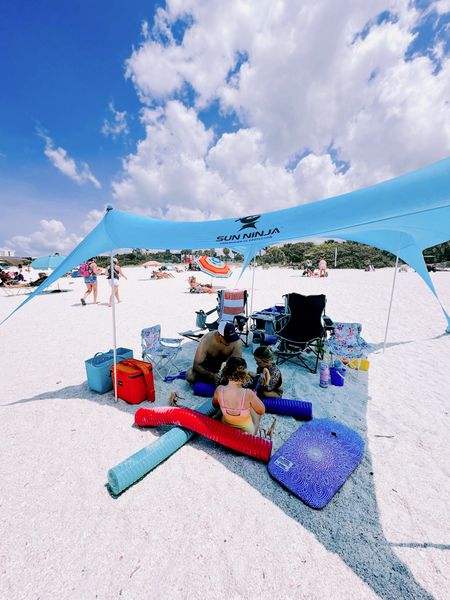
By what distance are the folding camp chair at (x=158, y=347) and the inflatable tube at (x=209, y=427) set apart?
1367mm

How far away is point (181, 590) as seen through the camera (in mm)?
1786

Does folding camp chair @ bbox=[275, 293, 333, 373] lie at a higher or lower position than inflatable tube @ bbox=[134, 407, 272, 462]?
higher

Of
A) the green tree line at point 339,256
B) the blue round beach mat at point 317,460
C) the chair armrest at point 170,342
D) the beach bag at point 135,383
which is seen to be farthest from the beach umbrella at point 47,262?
the green tree line at point 339,256

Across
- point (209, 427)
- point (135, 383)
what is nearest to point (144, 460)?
point (209, 427)

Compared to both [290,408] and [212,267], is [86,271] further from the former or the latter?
[290,408]

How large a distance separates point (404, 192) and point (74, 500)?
4202 millimetres

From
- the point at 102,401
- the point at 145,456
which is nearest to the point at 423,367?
the point at 145,456

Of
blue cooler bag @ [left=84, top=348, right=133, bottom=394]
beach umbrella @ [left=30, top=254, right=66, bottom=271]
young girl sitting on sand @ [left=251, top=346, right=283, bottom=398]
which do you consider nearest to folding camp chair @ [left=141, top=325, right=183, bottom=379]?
blue cooler bag @ [left=84, top=348, right=133, bottom=394]

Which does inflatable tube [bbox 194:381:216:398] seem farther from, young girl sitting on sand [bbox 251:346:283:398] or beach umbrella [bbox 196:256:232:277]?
beach umbrella [bbox 196:256:232:277]

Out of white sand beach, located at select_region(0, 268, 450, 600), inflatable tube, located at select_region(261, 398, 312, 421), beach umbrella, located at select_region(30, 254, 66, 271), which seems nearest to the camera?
white sand beach, located at select_region(0, 268, 450, 600)

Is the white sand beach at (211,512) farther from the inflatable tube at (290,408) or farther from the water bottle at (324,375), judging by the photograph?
the water bottle at (324,375)

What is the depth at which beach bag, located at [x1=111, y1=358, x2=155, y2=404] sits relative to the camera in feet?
12.9

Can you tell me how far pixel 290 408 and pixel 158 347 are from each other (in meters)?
2.62

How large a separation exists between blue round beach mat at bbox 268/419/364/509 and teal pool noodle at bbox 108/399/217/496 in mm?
1065
